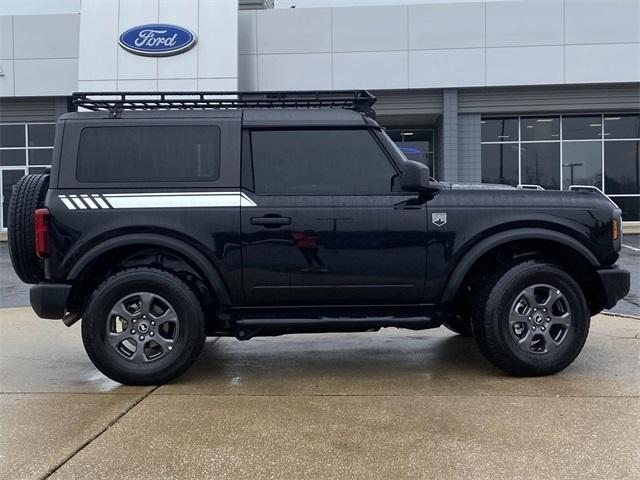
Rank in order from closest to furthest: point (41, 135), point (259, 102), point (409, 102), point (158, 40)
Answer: point (259, 102), point (158, 40), point (409, 102), point (41, 135)

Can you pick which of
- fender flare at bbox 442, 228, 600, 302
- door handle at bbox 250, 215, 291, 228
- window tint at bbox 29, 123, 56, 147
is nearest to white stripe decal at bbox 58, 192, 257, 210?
door handle at bbox 250, 215, 291, 228

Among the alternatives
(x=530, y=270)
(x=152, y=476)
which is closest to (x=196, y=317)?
(x=152, y=476)

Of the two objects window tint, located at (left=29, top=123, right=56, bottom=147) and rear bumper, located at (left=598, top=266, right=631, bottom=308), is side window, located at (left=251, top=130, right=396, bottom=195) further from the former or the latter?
window tint, located at (left=29, top=123, right=56, bottom=147)

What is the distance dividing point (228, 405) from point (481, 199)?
2.44m

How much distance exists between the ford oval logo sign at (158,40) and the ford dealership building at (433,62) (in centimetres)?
3

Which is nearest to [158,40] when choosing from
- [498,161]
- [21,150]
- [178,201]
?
[21,150]

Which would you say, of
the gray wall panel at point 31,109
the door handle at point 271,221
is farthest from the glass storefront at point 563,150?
the door handle at point 271,221

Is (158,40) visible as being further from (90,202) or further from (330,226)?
(330,226)

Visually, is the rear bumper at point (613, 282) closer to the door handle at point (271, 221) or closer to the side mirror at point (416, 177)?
the side mirror at point (416, 177)

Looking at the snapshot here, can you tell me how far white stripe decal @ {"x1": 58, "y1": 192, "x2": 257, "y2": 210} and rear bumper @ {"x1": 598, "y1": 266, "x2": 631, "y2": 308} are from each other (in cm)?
278

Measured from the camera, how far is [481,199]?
15.8 feet

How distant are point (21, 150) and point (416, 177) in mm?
22706

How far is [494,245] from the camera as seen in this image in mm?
4746

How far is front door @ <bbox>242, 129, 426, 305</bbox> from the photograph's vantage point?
469 centimetres
